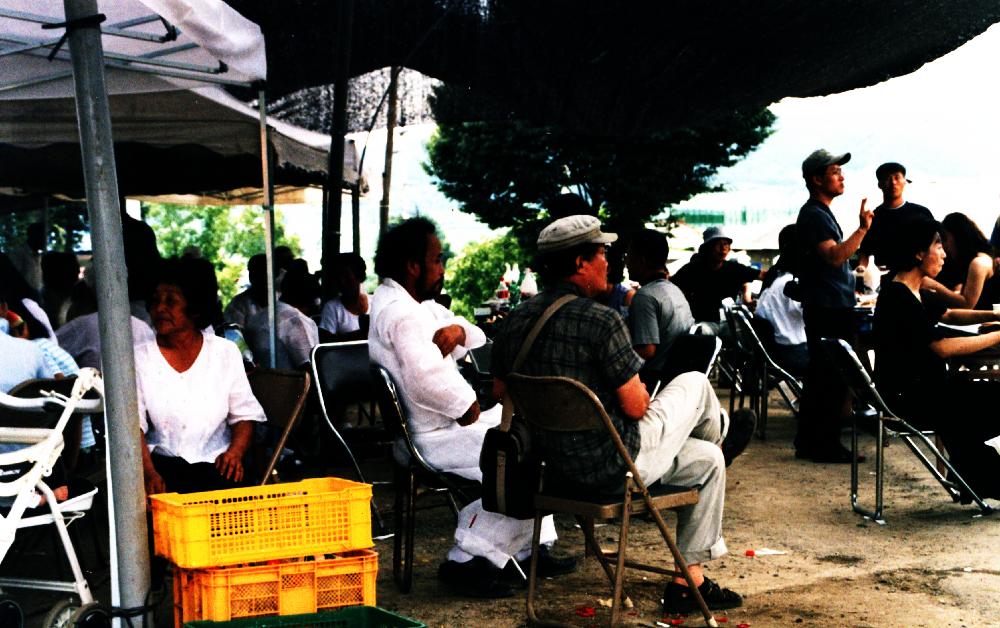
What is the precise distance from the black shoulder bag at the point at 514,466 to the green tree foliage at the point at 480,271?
947 inches

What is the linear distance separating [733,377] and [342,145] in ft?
12.2

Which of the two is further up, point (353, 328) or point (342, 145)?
point (342, 145)

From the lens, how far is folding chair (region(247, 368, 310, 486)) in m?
4.86

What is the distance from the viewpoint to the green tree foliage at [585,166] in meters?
25.1

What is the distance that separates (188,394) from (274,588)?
3.97 feet

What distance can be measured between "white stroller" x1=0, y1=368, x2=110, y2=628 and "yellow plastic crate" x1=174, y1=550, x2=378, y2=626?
45 cm

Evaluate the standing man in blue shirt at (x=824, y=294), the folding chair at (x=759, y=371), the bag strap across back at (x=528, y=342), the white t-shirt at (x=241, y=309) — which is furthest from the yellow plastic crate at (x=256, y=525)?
the white t-shirt at (x=241, y=309)

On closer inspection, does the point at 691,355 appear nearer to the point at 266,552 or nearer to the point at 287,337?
the point at 266,552

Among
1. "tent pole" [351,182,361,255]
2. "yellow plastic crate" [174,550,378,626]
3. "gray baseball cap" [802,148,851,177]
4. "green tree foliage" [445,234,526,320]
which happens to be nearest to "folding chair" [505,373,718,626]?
"yellow plastic crate" [174,550,378,626]

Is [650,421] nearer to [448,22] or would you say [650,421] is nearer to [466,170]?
[448,22]

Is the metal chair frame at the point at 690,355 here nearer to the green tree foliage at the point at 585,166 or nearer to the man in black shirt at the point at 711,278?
the man in black shirt at the point at 711,278

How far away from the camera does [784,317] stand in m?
9.12

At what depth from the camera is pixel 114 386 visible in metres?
3.99

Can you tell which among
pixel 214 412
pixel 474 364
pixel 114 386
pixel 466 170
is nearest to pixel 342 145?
pixel 474 364
